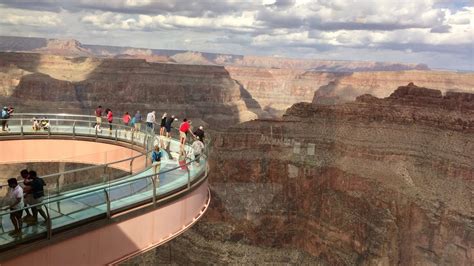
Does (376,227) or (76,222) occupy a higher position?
(76,222)

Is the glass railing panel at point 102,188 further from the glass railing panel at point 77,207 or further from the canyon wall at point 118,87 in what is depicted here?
the canyon wall at point 118,87

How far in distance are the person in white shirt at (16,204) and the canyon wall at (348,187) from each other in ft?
106

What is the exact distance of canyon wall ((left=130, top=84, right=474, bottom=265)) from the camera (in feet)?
127

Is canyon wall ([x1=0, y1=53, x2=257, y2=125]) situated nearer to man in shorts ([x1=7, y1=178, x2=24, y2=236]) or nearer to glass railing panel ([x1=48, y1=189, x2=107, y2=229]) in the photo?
glass railing panel ([x1=48, y1=189, x2=107, y2=229])

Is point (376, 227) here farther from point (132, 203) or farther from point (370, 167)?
point (132, 203)

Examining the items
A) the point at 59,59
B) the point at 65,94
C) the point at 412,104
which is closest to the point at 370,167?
the point at 412,104

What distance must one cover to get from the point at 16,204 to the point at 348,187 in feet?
133

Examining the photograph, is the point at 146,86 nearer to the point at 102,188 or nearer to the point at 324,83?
the point at 324,83

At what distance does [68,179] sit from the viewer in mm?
10359

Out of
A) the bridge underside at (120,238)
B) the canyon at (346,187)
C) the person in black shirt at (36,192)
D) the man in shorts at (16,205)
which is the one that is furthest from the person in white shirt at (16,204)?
the canyon at (346,187)

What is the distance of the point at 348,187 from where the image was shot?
46.2 meters

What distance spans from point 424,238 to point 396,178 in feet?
25.4

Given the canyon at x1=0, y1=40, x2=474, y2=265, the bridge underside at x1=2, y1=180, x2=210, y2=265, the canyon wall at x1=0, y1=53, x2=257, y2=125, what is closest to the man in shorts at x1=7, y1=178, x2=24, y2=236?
the bridge underside at x1=2, y1=180, x2=210, y2=265

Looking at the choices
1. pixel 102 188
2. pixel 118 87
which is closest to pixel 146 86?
pixel 118 87
